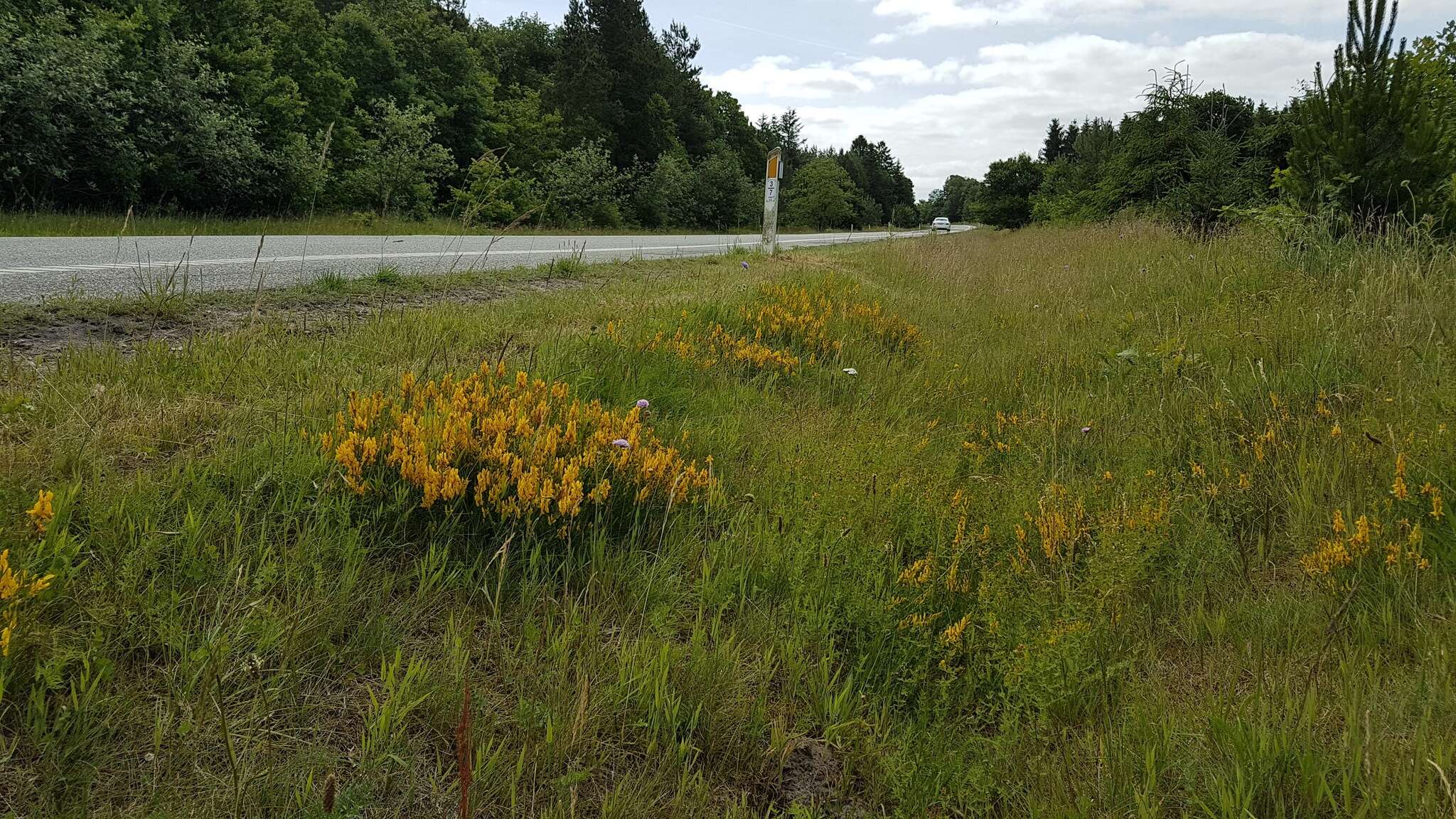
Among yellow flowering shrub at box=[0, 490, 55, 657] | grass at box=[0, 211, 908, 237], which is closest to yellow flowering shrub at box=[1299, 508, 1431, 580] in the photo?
yellow flowering shrub at box=[0, 490, 55, 657]

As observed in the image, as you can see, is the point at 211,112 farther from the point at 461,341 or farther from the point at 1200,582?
the point at 1200,582

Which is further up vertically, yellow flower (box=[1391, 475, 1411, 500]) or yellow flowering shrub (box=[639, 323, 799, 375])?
yellow flowering shrub (box=[639, 323, 799, 375])

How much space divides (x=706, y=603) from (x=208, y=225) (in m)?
12.2

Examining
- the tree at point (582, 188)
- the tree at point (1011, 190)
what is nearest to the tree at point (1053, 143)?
the tree at point (1011, 190)

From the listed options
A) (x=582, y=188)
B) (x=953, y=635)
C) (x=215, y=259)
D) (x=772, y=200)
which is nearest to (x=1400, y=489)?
(x=953, y=635)

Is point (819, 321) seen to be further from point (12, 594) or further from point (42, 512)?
point (12, 594)

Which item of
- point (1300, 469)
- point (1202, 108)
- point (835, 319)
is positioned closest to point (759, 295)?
point (835, 319)

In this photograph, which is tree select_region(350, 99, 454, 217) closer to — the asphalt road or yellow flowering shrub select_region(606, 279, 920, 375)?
the asphalt road

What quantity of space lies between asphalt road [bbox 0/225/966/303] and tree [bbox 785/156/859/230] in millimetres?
43663

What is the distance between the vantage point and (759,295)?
230 inches

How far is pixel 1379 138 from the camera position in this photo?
262 inches

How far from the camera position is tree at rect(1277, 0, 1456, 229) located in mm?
6461

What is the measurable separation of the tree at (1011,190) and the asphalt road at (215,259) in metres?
35.6

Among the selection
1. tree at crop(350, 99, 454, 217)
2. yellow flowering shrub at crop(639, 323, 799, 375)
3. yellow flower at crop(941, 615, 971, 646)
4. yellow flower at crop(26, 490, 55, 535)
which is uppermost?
tree at crop(350, 99, 454, 217)
